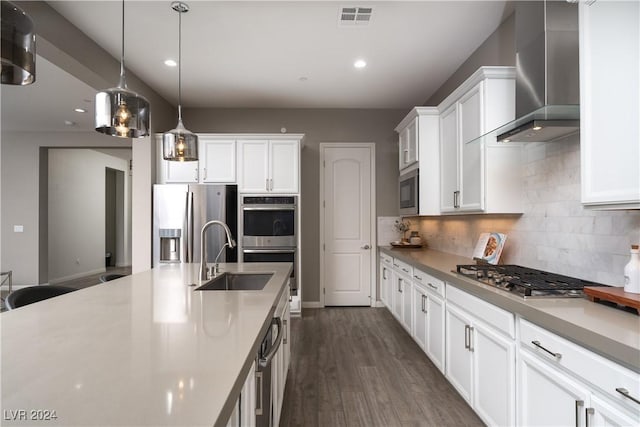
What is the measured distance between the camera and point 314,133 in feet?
16.7

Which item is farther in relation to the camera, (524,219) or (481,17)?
(481,17)

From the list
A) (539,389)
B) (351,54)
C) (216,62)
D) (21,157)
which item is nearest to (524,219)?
(539,389)

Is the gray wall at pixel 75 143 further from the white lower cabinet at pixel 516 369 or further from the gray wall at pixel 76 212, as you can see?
the white lower cabinet at pixel 516 369

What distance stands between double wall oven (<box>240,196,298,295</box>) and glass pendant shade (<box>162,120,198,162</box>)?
195cm

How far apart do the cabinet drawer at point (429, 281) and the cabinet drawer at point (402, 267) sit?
0.16 meters

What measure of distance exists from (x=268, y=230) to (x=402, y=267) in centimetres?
177

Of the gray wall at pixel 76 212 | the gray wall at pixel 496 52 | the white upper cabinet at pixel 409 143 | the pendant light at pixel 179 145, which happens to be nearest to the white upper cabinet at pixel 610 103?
the gray wall at pixel 496 52

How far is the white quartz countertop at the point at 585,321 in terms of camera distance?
3.56 feet

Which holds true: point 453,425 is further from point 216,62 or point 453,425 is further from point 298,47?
point 216,62

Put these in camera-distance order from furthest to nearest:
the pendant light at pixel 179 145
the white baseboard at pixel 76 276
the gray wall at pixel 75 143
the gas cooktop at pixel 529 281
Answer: the white baseboard at pixel 76 276 → the gray wall at pixel 75 143 → the pendant light at pixel 179 145 → the gas cooktop at pixel 529 281

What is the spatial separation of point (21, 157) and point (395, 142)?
6988mm

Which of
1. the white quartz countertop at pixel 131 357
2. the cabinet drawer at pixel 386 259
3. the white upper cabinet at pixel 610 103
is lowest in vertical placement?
the cabinet drawer at pixel 386 259

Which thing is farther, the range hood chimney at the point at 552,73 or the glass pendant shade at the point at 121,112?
the range hood chimney at the point at 552,73

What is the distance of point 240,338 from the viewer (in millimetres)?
1103
